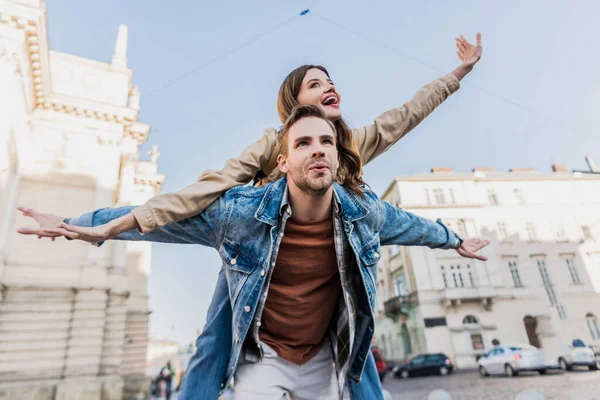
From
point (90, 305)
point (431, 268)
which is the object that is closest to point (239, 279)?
point (90, 305)

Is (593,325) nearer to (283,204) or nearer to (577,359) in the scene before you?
(577,359)

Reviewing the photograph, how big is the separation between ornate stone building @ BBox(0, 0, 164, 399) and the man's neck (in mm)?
14572

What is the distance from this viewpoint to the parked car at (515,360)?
1344 centimetres

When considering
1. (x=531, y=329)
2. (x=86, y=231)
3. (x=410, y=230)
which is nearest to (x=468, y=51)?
(x=410, y=230)

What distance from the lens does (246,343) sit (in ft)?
5.96

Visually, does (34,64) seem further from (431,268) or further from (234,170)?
(431,268)

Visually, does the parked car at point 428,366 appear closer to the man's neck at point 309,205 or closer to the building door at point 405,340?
the building door at point 405,340

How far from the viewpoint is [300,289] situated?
6.06 feet

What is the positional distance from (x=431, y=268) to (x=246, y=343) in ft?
95.1

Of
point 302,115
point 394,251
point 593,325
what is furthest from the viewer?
point 394,251

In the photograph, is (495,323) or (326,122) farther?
(495,323)

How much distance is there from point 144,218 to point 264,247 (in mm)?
597

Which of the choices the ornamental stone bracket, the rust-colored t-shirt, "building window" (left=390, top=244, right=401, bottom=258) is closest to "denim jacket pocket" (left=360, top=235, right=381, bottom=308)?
the rust-colored t-shirt

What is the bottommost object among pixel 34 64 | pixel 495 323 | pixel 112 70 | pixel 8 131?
pixel 495 323
